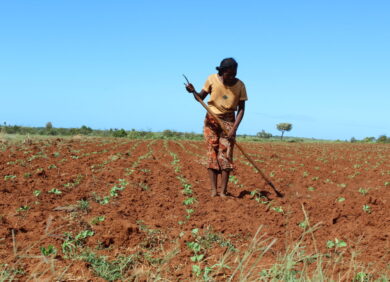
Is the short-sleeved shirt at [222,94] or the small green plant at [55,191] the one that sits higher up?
the short-sleeved shirt at [222,94]

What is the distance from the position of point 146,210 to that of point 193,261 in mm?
2240

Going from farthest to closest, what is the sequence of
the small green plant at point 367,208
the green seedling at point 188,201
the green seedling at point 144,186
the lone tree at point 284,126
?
1. the lone tree at point 284,126
2. the green seedling at point 144,186
3. the green seedling at point 188,201
4. the small green plant at point 367,208

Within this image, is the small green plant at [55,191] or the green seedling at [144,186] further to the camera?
the green seedling at [144,186]

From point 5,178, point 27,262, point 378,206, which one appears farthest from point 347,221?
point 5,178

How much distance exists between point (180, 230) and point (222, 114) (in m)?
2.22

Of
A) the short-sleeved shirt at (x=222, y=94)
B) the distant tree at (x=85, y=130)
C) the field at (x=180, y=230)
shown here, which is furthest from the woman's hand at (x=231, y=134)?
the distant tree at (x=85, y=130)

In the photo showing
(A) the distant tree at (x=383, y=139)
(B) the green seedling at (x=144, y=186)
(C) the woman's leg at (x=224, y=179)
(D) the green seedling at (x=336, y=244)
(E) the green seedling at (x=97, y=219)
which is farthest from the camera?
(A) the distant tree at (x=383, y=139)

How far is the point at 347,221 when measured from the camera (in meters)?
5.27

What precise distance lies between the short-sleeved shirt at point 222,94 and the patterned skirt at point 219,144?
0.43ft

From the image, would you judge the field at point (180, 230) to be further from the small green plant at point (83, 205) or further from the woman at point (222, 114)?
the woman at point (222, 114)

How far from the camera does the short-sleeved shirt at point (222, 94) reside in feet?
20.1

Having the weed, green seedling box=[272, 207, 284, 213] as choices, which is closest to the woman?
green seedling box=[272, 207, 284, 213]

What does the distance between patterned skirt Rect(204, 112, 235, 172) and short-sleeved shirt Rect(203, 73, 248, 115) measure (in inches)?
5.1

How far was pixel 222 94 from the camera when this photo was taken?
6148 millimetres
